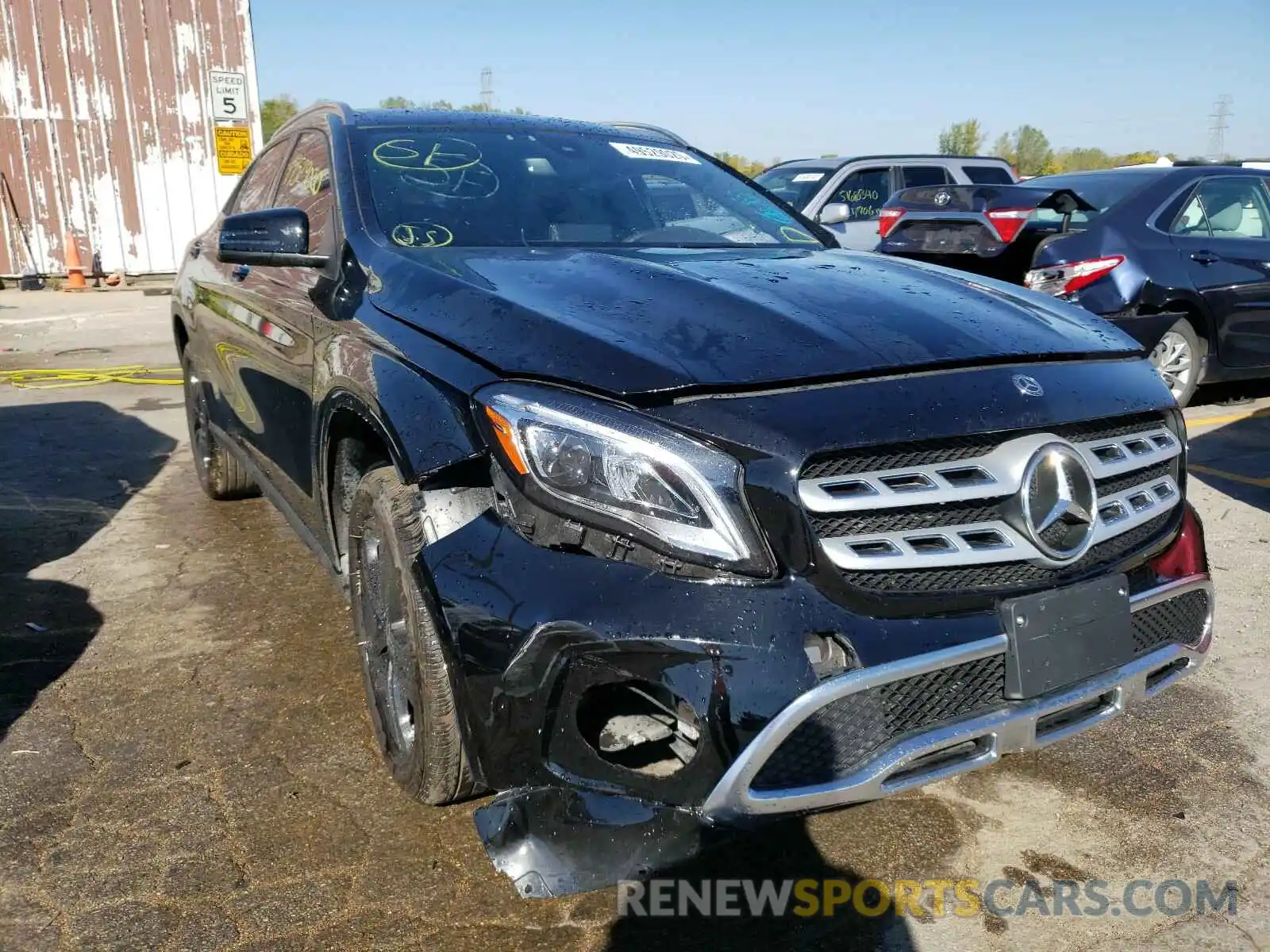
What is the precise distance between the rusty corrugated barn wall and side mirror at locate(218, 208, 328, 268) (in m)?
14.2

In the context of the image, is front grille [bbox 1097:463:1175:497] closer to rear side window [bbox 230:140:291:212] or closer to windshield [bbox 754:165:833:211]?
rear side window [bbox 230:140:291:212]

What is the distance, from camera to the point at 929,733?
80.4 inches

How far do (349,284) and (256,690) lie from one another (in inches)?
51.1

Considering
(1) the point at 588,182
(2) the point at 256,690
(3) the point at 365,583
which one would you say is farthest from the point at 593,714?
(1) the point at 588,182

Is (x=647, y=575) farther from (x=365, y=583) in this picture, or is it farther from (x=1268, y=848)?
(x=1268, y=848)

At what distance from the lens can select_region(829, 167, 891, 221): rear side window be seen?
11.1 m

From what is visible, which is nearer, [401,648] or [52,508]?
[401,648]

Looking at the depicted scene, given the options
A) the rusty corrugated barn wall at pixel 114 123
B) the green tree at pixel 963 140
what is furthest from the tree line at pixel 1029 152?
the rusty corrugated barn wall at pixel 114 123

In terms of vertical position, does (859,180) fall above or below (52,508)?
above

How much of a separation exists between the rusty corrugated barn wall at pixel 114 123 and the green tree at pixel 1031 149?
180ft

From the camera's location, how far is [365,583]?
282 cm

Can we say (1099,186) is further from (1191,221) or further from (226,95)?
(226,95)

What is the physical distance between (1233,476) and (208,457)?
202 inches

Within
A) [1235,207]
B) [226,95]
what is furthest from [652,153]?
[226,95]
